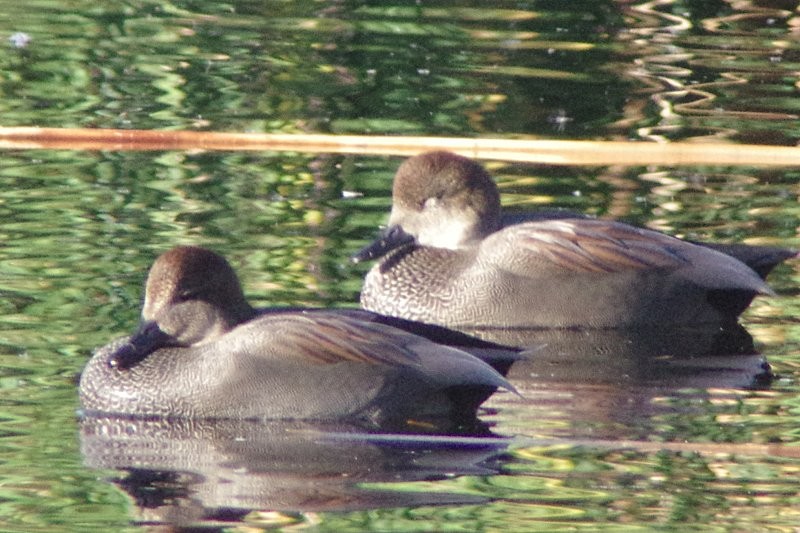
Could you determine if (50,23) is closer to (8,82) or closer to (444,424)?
(8,82)

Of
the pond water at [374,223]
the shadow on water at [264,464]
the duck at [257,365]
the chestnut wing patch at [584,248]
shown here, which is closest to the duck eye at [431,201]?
the chestnut wing patch at [584,248]

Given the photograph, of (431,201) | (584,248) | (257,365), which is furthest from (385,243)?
(257,365)

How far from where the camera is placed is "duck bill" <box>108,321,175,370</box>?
752 cm

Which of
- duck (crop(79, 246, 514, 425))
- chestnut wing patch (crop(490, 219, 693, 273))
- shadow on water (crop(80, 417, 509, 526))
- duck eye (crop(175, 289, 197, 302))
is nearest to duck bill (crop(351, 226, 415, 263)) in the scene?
chestnut wing patch (crop(490, 219, 693, 273))

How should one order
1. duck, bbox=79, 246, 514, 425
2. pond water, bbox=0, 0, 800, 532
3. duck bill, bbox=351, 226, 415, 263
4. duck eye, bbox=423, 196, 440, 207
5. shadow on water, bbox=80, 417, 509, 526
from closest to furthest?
shadow on water, bbox=80, 417, 509, 526, pond water, bbox=0, 0, 800, 532, duck, bbox=79, 246, 514, 425, duck bill, bbox=351, 226, 415, 263, duck eye, bbox=423, 196, 440, 207

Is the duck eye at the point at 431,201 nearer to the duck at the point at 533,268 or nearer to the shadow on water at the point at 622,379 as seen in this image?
the duck at the point at 533,268

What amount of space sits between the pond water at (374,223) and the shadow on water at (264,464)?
0.01 m

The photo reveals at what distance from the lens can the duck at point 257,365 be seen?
7359 mm

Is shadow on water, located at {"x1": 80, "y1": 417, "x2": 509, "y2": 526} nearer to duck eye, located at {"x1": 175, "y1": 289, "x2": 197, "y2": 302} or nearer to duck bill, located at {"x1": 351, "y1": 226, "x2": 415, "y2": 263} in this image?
duck eye, located at {"x1": 175, "y1": 289, "x2": 197, "y2": 302}

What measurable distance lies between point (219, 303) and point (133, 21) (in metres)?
9.00

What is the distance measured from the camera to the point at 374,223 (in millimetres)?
10469

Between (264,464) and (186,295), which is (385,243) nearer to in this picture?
(186,295)

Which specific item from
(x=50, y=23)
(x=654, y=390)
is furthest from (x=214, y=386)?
(x=50, y=23)

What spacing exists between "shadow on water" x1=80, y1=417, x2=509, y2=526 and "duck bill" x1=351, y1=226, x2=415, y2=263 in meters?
2.23
